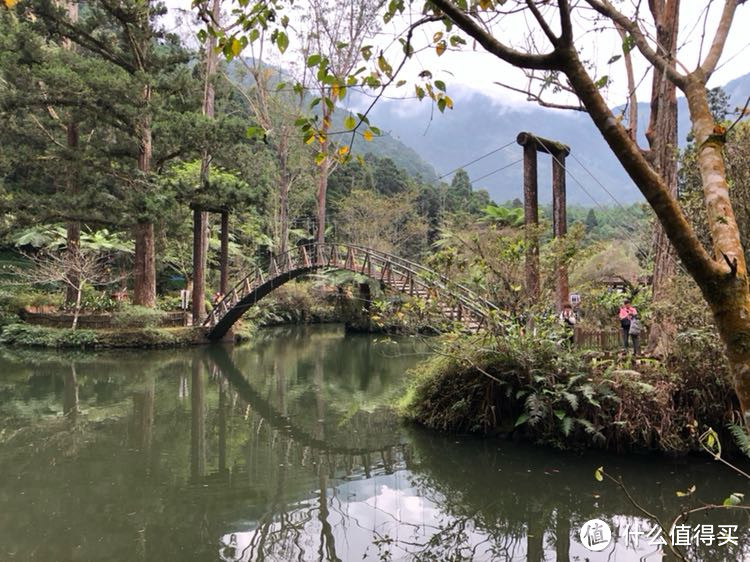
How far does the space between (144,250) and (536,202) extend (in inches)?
437

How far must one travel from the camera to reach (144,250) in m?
14.9

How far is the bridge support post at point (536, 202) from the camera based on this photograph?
22.2 feet

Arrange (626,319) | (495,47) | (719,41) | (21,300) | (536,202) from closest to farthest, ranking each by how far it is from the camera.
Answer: (495,47) → (719,41) → (536,202) → (626,319) → (21,300)

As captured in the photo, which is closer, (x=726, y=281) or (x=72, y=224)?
(x=726, y=281)

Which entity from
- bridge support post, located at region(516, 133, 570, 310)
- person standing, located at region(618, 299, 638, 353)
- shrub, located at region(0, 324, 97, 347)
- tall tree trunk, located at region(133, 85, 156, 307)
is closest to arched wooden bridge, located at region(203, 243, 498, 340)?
bridge support post, located at region(516, 133, 570, 310)

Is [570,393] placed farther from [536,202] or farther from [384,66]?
[384,66]

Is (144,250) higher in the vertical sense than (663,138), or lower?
lower

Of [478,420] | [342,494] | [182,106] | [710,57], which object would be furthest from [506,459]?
[182,106]

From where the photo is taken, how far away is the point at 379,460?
5.84m

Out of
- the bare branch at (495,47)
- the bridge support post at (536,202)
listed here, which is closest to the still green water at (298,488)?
the bridge support post at (536,202)

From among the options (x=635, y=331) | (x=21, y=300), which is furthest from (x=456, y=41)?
(x=21, y=300)

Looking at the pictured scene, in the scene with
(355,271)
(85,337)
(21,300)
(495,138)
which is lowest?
(85,337)

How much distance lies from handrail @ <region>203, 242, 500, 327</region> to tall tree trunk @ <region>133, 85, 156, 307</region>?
1.77 m

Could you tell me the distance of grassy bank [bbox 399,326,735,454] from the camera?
5438mm
